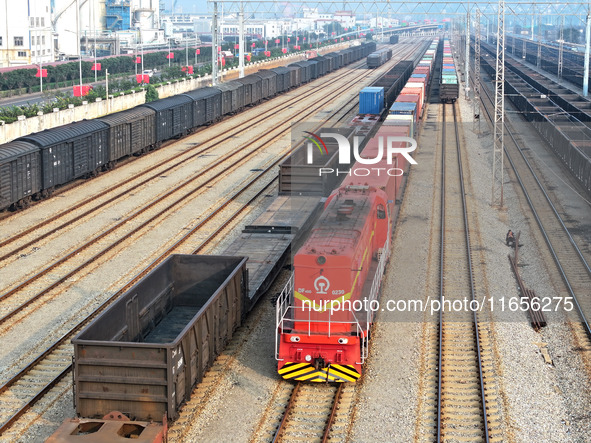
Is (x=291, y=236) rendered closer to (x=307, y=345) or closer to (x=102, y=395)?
(x=307, y=345)

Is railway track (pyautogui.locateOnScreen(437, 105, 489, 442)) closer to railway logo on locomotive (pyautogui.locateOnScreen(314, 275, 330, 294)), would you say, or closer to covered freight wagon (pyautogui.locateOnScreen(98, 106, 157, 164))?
railway logo on locomotive (pyautogui.locateOnScreen(314, 275, 330, 294))

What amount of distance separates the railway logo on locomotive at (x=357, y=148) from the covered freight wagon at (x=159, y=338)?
1068 cm

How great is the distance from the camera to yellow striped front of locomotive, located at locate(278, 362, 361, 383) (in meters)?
17.4

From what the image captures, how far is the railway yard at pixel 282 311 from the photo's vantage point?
617 inches

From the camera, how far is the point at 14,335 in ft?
67.1

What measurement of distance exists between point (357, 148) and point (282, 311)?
2226cm

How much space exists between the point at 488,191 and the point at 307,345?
82.5ft

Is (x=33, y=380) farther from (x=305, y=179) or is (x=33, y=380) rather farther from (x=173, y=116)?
(x=173, y=116)

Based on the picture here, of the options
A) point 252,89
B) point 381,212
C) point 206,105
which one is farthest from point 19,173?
point 252,89

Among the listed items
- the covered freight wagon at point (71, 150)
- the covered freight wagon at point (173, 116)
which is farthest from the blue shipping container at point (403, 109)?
the covered freight wagon at point (71, 150)

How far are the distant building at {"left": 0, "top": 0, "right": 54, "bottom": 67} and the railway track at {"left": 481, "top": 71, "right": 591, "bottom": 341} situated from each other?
7725cm

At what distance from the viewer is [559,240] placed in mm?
31000

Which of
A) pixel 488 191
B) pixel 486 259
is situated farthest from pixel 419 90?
pixel 486 259

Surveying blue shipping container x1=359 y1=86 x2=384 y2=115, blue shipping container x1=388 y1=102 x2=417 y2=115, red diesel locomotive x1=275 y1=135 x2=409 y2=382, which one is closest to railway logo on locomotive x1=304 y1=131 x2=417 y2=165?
blue shipping container x1=388 y1=102 x2=417 y2=115
